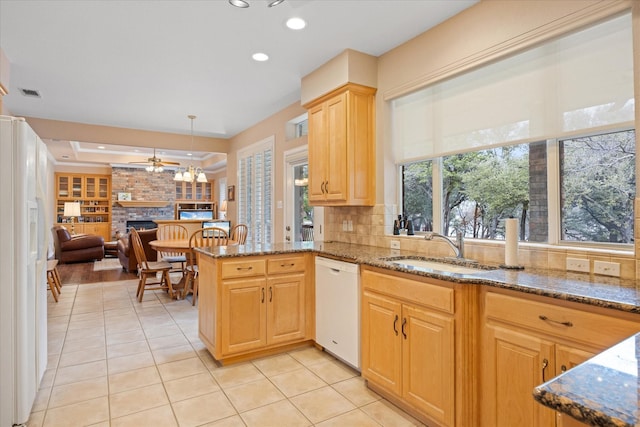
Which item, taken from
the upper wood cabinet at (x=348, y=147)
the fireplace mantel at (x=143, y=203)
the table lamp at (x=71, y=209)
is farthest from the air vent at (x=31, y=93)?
the fireplace mantel at (x=143, y=203)

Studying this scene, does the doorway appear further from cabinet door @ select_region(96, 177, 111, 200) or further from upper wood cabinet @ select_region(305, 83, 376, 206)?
cabinet door @ select_region(96, 177, 111, 200)

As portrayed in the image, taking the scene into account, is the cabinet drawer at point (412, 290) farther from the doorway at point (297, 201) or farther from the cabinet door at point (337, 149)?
the doorway at point (297, 201)

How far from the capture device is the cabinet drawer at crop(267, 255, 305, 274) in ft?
10.1

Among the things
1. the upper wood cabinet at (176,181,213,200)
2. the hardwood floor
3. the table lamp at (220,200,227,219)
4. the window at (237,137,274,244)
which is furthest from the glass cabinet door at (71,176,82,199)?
the window at (237,137,274,244)

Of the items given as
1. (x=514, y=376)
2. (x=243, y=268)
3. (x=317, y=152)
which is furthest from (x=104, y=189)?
(x=514, y=376)

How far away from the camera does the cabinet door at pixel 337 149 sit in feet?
11.1

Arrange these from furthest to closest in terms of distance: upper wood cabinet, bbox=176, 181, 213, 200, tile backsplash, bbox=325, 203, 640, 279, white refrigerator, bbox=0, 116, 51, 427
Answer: upper wood cabinet, bbox=176, 181, 213, 200 < white refrigerator, bbox=0, 116, 51, 427 < tile backsplash, bbox=325, 203, 640, 279

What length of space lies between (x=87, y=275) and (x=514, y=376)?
767 centimetres

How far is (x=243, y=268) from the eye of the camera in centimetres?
296

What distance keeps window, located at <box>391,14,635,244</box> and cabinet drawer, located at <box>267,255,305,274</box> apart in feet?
3.72

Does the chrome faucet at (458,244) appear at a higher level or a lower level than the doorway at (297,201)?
lower

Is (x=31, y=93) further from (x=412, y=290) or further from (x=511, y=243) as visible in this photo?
(x=511, y=243)

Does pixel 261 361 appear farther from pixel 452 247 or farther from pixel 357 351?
pixel 452 247

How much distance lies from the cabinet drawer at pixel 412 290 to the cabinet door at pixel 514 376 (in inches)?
9.7
